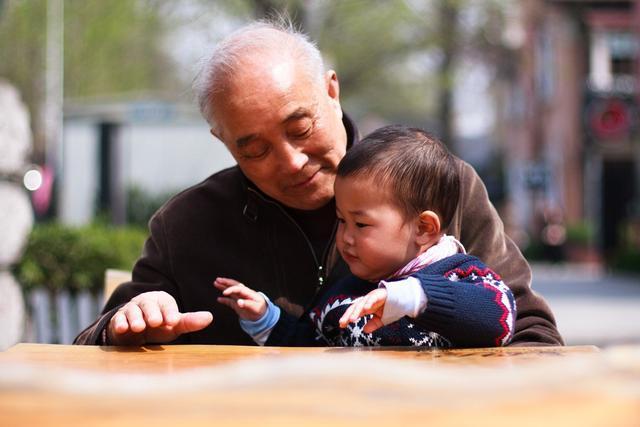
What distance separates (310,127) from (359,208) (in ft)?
1.65

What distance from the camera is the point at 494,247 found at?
2.94 m

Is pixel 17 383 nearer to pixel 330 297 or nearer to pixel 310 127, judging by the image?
pixel 330 297

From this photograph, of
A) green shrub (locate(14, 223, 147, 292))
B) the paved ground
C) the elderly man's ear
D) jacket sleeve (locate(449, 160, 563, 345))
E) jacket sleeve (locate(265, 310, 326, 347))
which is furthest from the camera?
the paved ground

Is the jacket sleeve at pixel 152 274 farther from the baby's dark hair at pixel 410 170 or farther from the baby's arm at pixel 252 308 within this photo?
the baby's dark hair at pixel 410 170

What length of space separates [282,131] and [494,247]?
643 millimetres

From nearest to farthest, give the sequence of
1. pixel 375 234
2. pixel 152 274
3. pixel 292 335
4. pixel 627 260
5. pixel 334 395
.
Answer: pixel 334 395, pixel 375 234, pixel 292 335, pixel 152 274, pixel 627 260

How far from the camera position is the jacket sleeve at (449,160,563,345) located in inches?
111

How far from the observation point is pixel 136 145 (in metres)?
16.1

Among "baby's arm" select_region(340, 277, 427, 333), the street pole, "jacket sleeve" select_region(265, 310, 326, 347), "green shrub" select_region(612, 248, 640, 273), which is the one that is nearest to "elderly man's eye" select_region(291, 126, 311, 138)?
"jacket sleeve" select_region(265, 310, 326, 347)

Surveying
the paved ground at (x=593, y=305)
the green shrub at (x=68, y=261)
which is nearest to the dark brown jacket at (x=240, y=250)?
the green shrub at (x=68, y=261)

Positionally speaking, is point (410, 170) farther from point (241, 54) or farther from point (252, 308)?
point (241, 54)

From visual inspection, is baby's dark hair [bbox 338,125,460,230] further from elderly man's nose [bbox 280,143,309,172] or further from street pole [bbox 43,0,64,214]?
street pole [bbox 43,0,64,214]

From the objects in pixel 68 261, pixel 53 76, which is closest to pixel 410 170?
pixel 68 261

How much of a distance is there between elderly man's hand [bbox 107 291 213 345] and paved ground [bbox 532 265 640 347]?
8262mm
